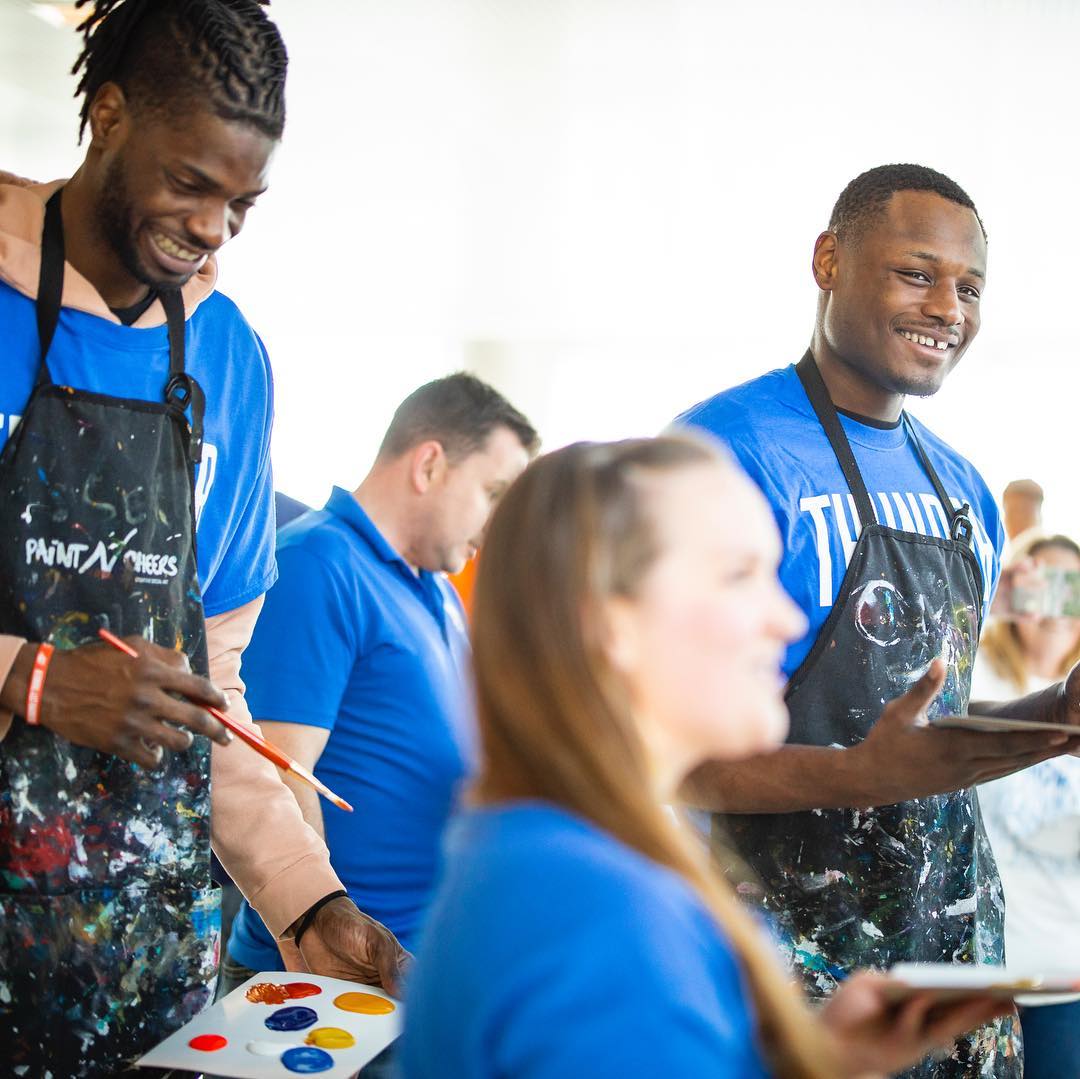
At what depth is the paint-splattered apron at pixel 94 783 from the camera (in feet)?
4.05

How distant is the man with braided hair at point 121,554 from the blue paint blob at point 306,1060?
0.76ft

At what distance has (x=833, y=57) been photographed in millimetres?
3945

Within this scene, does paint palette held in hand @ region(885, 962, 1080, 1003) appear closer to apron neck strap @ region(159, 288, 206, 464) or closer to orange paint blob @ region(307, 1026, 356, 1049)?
orange paint blob @ region(307, 1026, 356, 1049)

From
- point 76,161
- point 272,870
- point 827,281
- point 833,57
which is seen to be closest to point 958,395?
point 833,57

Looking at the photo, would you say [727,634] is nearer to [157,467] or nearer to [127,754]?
[127,754]

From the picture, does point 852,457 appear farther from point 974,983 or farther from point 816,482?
point 974,983

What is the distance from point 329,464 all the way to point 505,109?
5.44 m

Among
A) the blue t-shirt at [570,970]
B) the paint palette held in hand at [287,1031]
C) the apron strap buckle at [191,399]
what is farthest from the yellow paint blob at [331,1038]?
the apron strap buckle at [191,399]

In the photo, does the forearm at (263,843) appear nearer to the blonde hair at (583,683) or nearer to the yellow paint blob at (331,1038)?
the yellow paint blob at (331,1038)

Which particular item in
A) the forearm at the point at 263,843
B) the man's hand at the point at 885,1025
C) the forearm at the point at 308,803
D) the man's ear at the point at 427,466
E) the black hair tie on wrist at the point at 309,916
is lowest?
the forearm at the point at 308,803

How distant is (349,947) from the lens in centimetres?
138

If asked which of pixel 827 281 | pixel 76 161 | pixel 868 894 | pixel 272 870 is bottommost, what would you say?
pixel 868 894

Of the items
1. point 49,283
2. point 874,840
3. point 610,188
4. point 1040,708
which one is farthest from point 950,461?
point 610,188

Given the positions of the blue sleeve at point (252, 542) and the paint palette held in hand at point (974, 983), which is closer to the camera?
the paint palette held in hand at point (974, 983)
